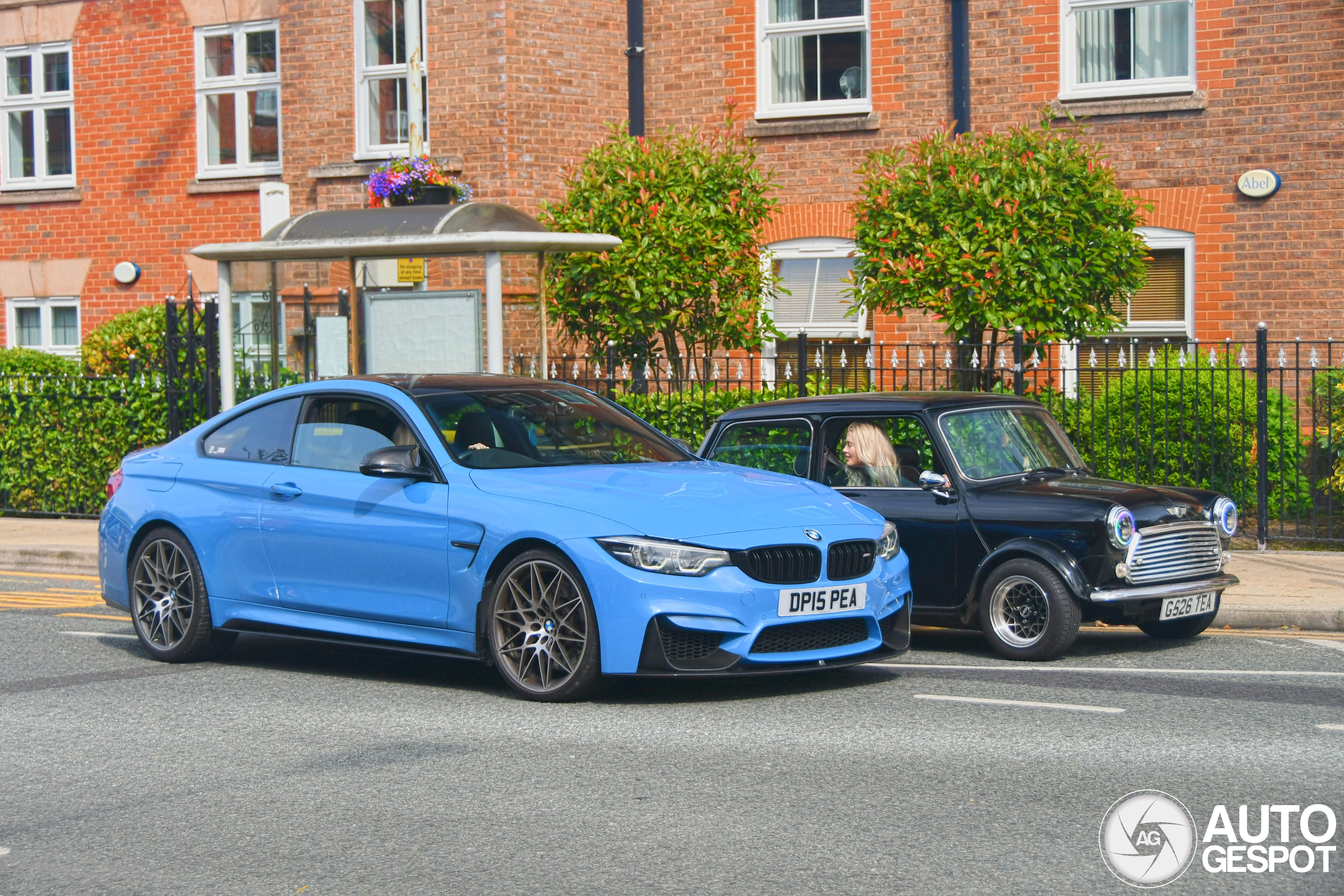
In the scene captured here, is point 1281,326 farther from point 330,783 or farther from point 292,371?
point 330,783

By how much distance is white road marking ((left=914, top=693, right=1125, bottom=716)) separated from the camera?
282 inches

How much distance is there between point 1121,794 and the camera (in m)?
5.64

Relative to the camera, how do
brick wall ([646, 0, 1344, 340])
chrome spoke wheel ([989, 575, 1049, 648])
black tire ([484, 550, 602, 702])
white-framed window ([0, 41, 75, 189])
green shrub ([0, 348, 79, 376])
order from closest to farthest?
black tire ([484, 550, 602, 702])
chrome spoke wheel ([989, 575, 1049, 648])
brick wall ([646, 0, 1344, 340])
green shrub ([0, 348, 79, 376])
white-framed window ([0, 41, 75, 189])

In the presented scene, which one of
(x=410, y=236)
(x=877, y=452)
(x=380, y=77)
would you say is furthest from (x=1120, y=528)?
(x=380, y=77)

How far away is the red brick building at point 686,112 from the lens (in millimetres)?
16031

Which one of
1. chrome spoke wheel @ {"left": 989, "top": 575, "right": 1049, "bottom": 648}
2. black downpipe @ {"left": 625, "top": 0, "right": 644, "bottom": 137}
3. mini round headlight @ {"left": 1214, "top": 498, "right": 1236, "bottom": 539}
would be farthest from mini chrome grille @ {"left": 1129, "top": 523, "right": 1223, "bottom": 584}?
black downpipe @ {"left": 625, "top": 0, "right": 644, "bottom": 137}

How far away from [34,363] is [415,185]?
5.72 meters

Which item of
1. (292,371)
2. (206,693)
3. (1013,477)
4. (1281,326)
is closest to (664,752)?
(206,693)

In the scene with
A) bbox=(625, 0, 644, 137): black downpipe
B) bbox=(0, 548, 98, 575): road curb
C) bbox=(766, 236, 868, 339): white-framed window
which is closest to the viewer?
bbox=(0, 548, 98, 575): road curb

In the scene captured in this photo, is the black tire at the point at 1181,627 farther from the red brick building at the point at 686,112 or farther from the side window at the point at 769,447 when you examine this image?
the red brick building at the point at 686,112

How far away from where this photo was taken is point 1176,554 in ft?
28.3

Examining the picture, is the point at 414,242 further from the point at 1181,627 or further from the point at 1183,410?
the point at 1181,627

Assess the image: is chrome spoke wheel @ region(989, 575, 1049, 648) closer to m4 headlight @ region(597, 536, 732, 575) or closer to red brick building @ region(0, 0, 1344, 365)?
m4 headlight @ region(597, 536, 732, 575)

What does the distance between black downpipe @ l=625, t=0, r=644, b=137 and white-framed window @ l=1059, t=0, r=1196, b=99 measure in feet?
15.8
